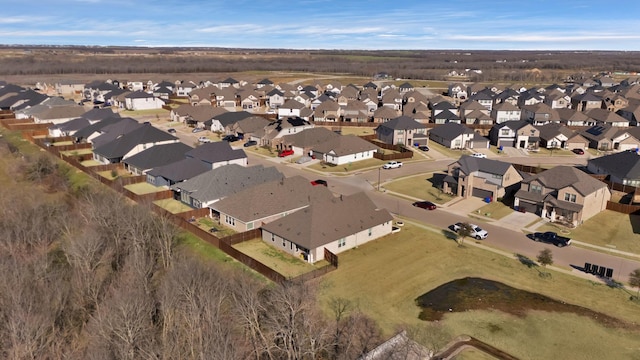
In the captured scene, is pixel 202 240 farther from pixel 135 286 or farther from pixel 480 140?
pixel 480 140

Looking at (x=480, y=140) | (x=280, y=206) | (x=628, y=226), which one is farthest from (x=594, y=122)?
(x=280, y=206)

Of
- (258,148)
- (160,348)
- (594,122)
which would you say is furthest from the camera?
(594,122)

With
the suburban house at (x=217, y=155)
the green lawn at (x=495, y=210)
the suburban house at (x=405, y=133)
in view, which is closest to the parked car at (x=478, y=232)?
the green lawn at (x=495, y=210)

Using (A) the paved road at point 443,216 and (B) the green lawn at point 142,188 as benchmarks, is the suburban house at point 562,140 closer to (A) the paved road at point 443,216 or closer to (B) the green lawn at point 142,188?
(A) the paved road at point 443,216

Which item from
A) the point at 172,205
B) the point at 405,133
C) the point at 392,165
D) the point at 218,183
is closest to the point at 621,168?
the point at 392,165

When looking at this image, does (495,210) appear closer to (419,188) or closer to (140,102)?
(419,188)

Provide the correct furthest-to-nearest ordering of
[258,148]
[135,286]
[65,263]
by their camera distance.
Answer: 1. [258,148]
2. [65,263]
3. [135,286]

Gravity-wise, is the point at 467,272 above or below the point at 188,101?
below
